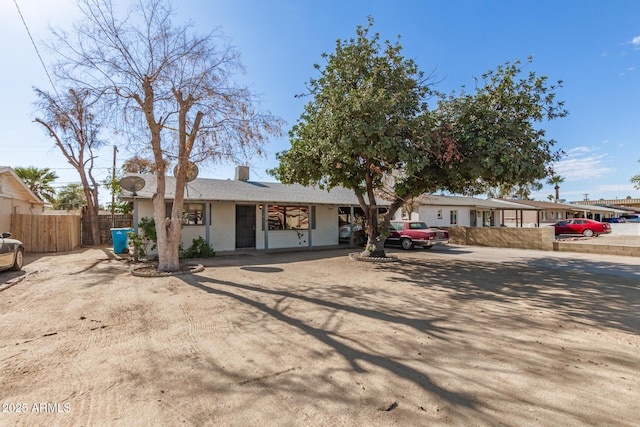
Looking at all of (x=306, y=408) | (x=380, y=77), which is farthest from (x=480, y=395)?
(x=380, y=77)

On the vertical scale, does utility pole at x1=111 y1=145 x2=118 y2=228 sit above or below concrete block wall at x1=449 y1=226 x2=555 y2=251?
above

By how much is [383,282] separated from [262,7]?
8.33 metres

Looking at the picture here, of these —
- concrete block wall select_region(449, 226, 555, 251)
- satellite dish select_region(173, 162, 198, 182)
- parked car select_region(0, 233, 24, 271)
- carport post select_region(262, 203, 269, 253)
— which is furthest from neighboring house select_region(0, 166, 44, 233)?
concrete block wall select_region(449, 226, 555, 251)

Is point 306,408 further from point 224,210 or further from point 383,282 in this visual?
point 224,210

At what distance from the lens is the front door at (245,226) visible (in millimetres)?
14677

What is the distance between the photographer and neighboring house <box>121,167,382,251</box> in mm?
12859

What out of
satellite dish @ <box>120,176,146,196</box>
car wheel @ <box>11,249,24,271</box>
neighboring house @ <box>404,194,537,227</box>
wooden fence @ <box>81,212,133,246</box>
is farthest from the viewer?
neighboring house @ <box>404,194,537,227</box>

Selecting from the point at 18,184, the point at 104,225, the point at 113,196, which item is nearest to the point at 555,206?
the point at 113,196

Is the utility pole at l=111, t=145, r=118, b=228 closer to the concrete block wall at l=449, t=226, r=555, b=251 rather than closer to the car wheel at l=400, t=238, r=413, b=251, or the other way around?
the car wheel at l=400, t=238, r=413, b=251

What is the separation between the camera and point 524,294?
22.9 feet

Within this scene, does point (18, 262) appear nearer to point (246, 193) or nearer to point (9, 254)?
point (9, 254)

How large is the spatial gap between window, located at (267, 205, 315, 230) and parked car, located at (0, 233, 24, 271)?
8610mm

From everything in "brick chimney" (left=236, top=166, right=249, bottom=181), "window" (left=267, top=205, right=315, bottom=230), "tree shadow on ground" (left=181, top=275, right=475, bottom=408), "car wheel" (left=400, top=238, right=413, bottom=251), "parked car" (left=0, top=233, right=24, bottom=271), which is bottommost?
"tree shadow on ground" (left=181, top=275, right=475, bottom=408)

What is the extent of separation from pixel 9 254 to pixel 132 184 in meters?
3.74
